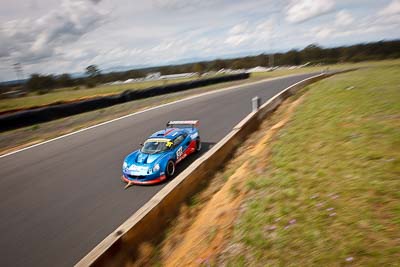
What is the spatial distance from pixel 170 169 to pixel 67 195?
2834 millimetres

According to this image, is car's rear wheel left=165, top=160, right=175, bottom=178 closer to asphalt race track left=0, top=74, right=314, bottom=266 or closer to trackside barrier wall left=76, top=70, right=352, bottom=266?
asphalt race track left=0, top=74, right=314, bottom=266

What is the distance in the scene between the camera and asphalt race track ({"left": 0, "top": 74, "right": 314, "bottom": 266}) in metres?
5.61

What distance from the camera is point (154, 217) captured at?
5391 millimetres

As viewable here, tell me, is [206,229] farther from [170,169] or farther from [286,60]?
[286,60]

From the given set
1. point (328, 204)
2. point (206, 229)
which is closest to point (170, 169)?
point (206, 229)

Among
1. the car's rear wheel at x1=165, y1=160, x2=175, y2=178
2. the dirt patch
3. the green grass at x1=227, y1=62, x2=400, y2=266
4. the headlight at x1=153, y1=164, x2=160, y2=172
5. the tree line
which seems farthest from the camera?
the tree line

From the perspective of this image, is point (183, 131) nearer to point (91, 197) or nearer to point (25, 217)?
point (91, 197)

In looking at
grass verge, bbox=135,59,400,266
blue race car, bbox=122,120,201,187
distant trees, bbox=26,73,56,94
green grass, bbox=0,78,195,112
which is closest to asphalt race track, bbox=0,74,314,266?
blue race car, bbox=122,120,201,187

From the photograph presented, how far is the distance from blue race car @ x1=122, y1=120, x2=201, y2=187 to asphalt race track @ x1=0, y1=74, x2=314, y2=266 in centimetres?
31

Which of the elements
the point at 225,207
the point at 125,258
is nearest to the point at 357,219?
the point at 225,207

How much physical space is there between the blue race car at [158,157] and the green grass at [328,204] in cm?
269

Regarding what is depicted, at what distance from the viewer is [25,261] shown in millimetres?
5250

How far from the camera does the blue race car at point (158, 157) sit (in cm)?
784

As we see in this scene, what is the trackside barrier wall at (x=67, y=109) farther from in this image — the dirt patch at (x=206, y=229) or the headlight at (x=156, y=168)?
the dirt patch at (x=206, y=229)
